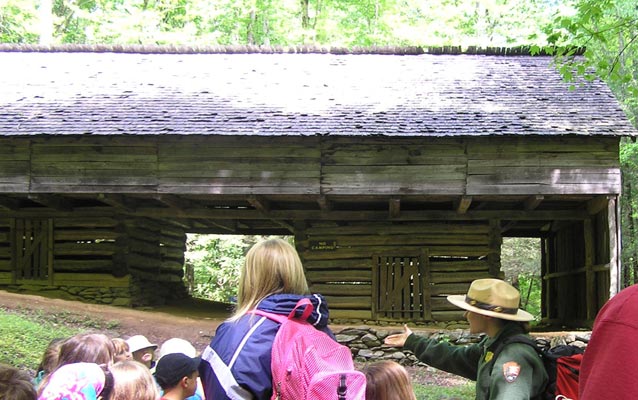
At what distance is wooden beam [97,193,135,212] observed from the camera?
44.4ft

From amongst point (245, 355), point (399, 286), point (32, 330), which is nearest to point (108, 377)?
point (245, 355)

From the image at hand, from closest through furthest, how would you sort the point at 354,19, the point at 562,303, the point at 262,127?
the point at 262,127 < the point at 562,303 < the point at 354,19

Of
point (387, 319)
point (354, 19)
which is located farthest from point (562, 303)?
point (354, 19)

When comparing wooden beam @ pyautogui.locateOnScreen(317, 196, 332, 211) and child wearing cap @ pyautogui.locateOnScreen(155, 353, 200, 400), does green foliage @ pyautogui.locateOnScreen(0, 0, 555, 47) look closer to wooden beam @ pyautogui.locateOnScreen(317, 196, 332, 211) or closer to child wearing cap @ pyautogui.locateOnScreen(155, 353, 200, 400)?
wooden beam @ pyautogui.locateOnScreen(317, 196, 332, 211)

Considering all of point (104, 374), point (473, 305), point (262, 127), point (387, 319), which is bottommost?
point (387, 319)

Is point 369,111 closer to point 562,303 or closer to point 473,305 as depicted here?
point 562,303

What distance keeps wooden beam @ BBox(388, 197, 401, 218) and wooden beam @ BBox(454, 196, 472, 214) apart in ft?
4.02

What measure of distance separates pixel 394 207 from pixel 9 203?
29.3 feet

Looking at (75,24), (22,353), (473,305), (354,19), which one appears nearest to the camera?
(473,305)

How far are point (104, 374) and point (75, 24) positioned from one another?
33.1m

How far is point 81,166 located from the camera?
13.3m

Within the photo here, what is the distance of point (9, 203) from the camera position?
15.0 metres

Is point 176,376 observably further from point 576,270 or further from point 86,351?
point 576,270

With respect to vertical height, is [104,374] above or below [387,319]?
above
